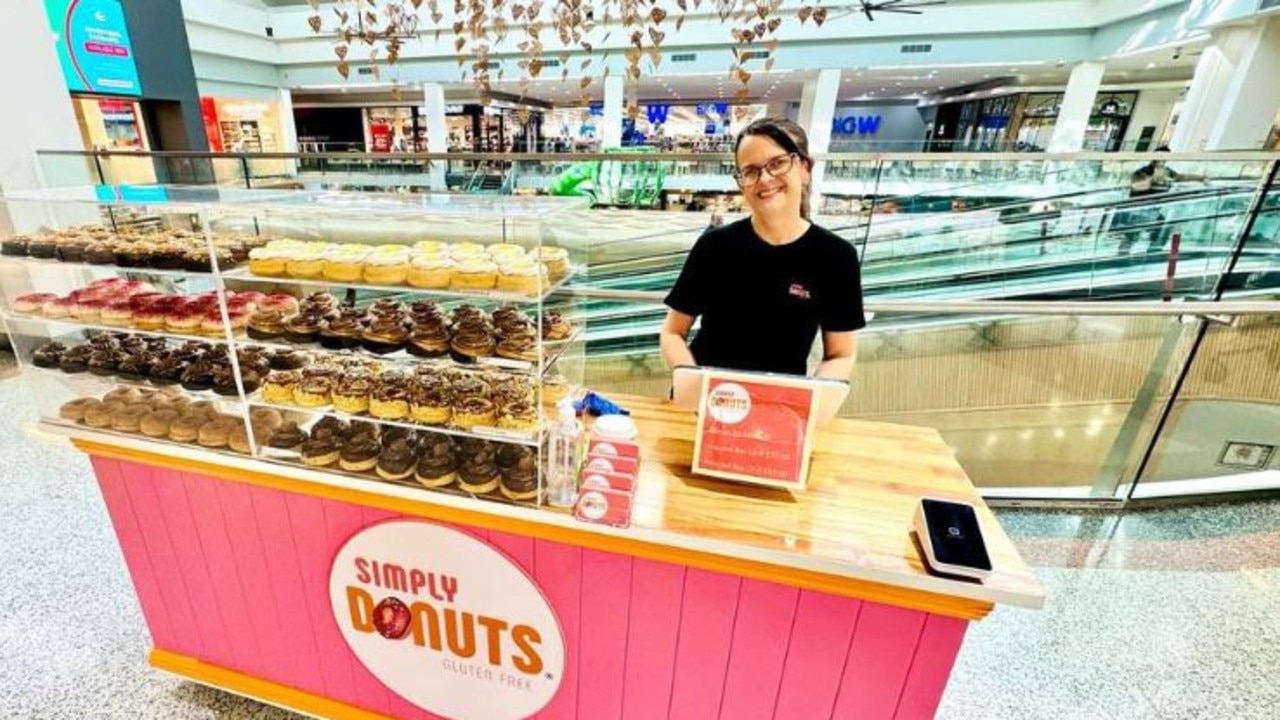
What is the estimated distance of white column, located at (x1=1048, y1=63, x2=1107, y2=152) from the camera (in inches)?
480

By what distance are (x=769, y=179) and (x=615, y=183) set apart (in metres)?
4.21

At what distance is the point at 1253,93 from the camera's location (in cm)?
816

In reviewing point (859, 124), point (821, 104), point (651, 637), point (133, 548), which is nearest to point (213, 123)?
point (821, 104)

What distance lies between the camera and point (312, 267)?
4.88ft

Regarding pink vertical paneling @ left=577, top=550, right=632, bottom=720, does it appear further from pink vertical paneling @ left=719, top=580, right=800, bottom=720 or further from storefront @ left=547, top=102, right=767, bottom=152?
storefront @ left=547, top=102, right=767, bottom=152

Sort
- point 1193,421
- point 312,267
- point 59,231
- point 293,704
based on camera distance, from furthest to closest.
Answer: point 1193,421 < point 293,704 < point 59,231 < point 312,267

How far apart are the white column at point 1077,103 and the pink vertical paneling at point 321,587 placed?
51.2 ft

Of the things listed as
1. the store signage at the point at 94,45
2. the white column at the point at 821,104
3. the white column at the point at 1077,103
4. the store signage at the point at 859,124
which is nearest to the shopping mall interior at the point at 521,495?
the store signage at the point at 94,45

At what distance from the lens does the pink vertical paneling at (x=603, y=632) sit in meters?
1.37

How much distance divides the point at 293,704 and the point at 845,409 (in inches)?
198

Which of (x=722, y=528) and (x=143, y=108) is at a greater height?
(x=143, y=108)

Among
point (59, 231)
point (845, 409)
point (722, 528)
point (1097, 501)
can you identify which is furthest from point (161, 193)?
point (845, 409)

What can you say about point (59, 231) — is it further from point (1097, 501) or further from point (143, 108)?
point (143, 108)

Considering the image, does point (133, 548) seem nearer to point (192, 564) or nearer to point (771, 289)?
point (192, 564)
